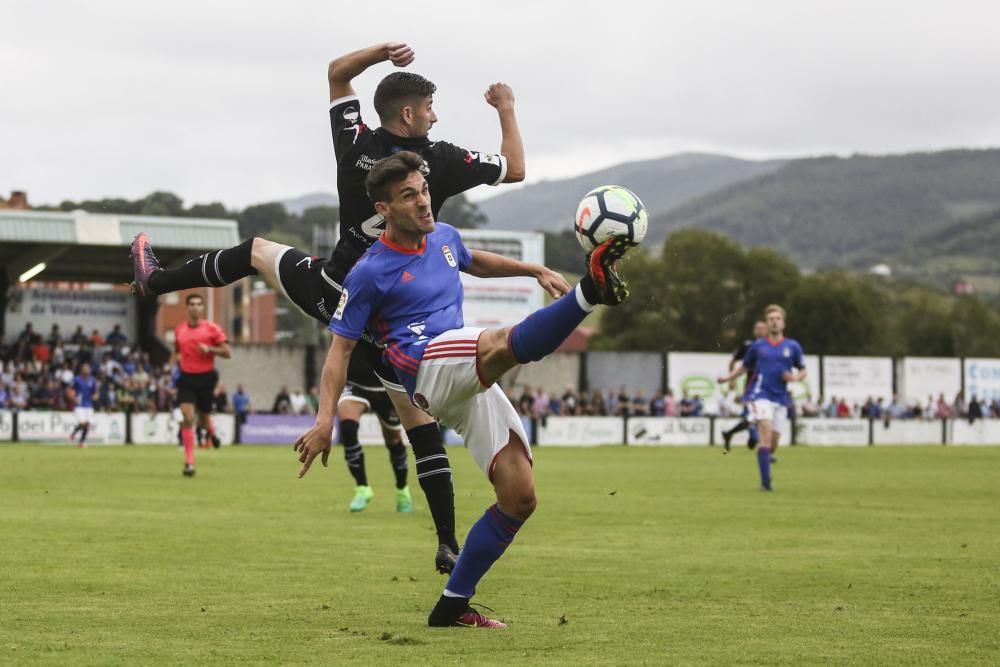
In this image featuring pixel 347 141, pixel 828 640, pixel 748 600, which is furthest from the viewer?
pixel 347 141

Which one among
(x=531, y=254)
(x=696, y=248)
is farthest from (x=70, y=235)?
(x=696, y=248)

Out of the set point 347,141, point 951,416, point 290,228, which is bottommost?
point 951,416

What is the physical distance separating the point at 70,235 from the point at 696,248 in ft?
277

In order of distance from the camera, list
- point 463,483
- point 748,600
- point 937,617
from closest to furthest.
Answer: point 937,617, point 748,600, point 463,483

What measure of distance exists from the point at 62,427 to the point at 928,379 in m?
40.1

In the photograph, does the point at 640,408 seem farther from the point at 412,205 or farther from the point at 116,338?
the point at 412,205

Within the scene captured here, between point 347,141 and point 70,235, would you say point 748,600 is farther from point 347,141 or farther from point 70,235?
point 70,235

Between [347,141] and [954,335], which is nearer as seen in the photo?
[347,141]

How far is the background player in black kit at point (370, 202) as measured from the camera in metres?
8.93

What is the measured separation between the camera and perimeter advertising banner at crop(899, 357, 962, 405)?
6288 cm

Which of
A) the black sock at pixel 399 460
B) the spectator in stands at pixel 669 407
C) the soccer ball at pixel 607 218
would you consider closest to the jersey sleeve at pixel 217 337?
the black sock at pixel 399 460

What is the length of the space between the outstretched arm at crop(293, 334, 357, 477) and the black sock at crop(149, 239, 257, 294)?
1989 millimetres

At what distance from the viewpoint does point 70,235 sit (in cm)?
4156

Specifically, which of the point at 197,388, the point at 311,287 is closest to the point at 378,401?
the point at 311,287
